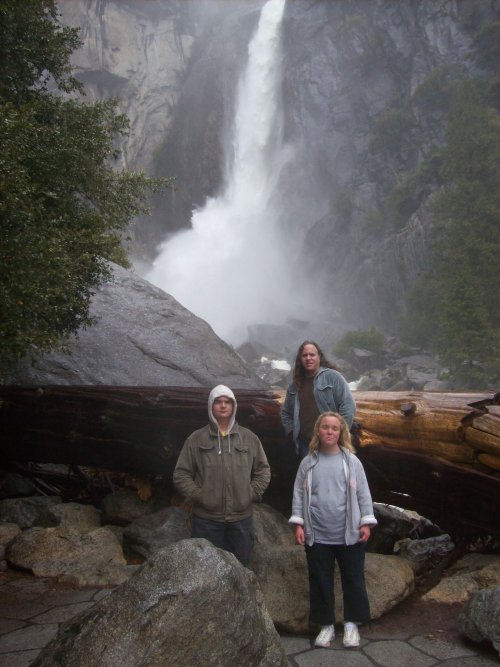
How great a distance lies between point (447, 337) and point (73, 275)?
26.0 metres

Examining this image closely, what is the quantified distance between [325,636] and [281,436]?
7.80 feet

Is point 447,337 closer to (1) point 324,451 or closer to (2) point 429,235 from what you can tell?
(2) point 429,235

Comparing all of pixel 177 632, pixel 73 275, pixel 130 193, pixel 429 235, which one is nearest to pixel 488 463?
pixel 177 632

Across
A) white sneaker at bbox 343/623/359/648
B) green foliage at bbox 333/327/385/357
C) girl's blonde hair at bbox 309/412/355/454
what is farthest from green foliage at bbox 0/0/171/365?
green foliage at bbox 333/327/385/357

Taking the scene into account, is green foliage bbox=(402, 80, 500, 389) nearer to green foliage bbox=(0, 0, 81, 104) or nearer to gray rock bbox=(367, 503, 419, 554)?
gray rock bbox=(367, 503, 419, 554)

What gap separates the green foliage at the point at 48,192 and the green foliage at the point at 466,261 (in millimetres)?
23139

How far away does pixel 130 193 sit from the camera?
8.88 metres

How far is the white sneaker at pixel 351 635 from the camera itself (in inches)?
145

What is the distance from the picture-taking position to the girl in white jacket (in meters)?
3.76

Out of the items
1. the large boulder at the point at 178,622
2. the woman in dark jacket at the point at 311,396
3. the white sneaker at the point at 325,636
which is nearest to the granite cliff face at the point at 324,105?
the woman in dark jacket at the point at 311,396

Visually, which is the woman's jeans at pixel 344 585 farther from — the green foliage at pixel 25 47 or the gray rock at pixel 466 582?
the green foliage at pixel 25 47

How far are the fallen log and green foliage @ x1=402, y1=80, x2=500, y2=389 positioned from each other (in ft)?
77.7

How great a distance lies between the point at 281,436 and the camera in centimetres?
587

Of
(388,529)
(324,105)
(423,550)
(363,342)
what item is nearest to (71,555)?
(388,529)
